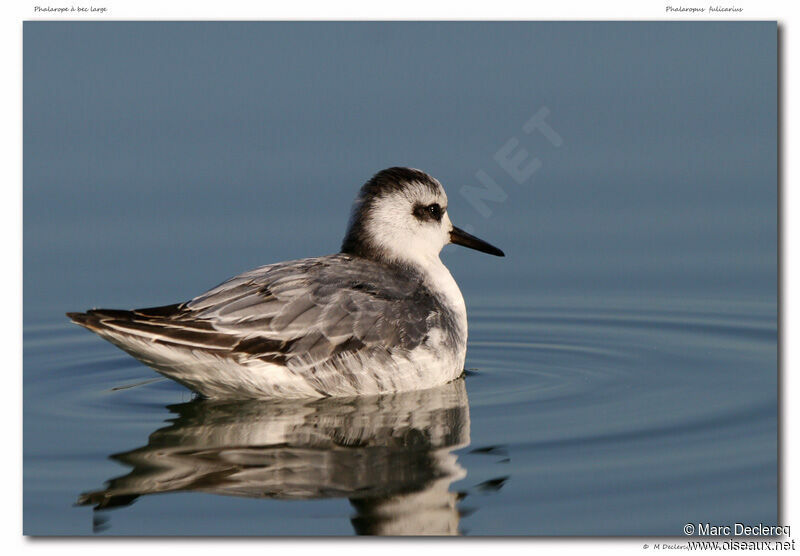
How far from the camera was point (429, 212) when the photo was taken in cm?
1158

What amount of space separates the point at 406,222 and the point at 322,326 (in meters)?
1.61

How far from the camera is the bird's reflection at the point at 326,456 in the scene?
818 cm

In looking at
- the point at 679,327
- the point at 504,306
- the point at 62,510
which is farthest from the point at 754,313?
the point at 62,510

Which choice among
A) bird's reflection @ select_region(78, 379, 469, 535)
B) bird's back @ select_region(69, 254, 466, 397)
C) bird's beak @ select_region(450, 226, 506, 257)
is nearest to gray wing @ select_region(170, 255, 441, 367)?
bird's back @ select_region(69, 254, 466, 397)

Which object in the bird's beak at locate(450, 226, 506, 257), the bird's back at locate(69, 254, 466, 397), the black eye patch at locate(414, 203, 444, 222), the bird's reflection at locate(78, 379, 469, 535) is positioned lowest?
the bird's reflection at locate(78, 379, 469, 535)

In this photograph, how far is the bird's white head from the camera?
11352 millimetres

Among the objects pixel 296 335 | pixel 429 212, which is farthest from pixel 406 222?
pixel 296 335

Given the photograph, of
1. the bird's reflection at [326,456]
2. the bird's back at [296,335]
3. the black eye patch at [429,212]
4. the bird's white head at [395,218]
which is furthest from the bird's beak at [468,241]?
the bird's reflection at [326,456]

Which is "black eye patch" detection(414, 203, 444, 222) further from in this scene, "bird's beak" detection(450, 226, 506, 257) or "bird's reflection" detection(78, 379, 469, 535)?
"bird's reflection" detection(78, 379, 469, 535)

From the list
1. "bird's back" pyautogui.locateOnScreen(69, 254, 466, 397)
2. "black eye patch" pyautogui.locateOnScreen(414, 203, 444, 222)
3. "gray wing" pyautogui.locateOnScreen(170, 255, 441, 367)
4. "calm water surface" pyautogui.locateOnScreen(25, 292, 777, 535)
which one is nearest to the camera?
"calm water surface" pyautogui.locateOnScreen(25, 292, 777, 535)

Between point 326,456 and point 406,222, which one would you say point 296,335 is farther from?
point 406,222

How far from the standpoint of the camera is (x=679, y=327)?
12305 millimetres

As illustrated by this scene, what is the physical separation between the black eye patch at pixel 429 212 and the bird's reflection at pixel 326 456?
65.9 inches

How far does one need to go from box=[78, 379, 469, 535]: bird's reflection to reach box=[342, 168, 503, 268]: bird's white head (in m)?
1.39
